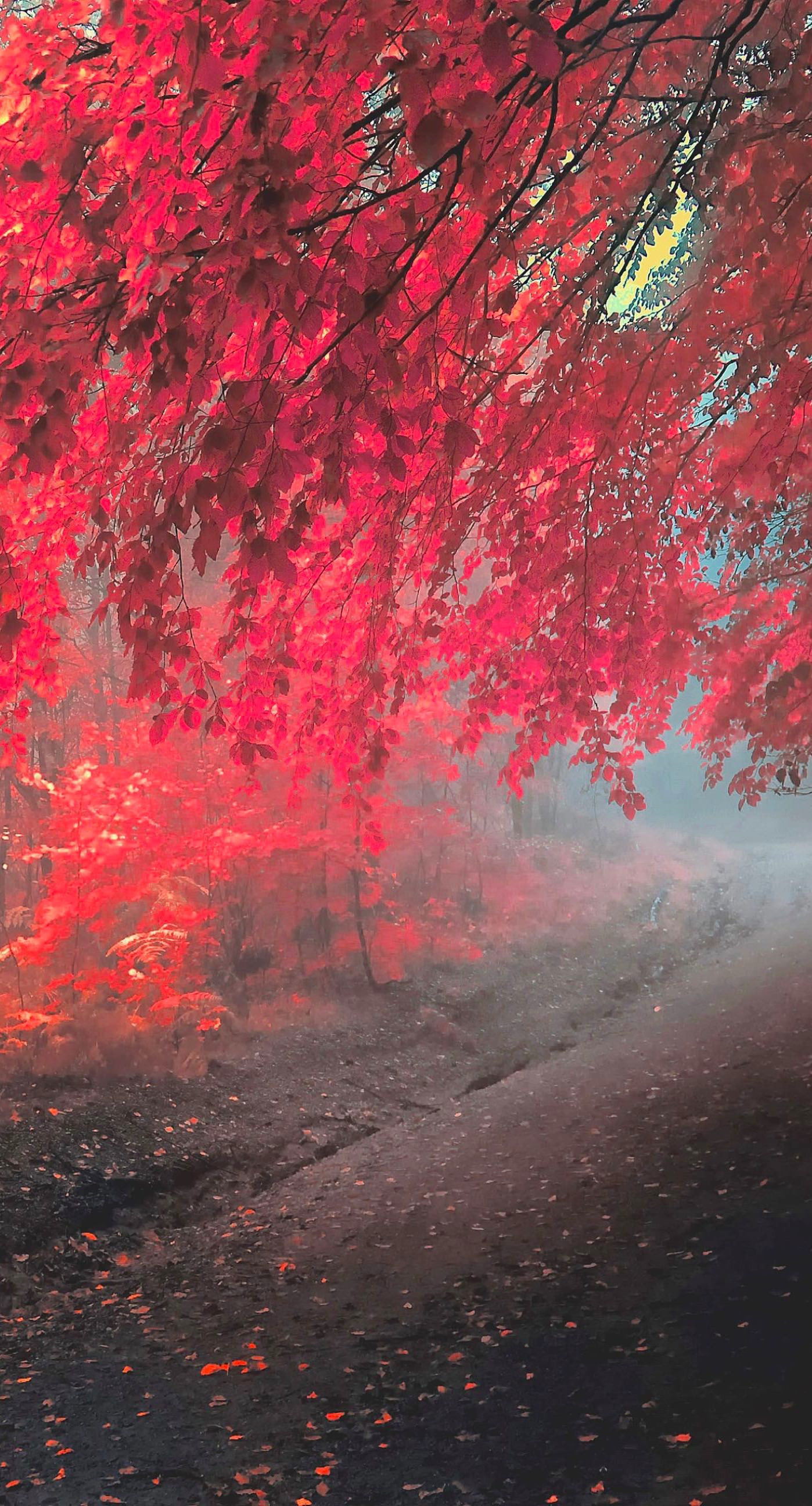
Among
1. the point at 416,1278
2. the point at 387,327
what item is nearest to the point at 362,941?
the point at 416,1278

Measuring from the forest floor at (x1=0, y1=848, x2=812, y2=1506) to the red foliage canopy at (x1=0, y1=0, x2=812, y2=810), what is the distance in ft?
10.1

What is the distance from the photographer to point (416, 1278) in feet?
18.6

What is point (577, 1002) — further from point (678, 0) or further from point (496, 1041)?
point (678, 0)

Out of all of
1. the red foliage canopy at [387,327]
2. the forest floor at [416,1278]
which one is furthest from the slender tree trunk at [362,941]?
the red foliage canopy at [387,327]

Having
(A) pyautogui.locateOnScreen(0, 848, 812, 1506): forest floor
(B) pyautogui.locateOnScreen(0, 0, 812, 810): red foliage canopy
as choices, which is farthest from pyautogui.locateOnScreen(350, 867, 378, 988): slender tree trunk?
(B) pyautogui.locateOnScreen(0, 0, 812, 810): red foliage canopy

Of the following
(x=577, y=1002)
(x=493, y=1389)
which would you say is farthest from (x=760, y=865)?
(x=493, y=1389)

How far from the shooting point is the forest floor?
3.82 meters

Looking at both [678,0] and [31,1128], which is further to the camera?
[31,1128]

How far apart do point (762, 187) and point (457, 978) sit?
12588 mm

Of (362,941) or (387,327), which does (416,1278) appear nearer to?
(387,327)

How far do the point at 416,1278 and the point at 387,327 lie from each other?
17.4ft

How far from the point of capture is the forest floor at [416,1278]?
3.82 metres

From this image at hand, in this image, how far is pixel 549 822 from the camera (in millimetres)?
28047

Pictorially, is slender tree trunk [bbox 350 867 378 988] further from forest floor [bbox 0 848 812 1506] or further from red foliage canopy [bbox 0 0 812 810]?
red foliage canopy [bbox 0 0 812 810]
